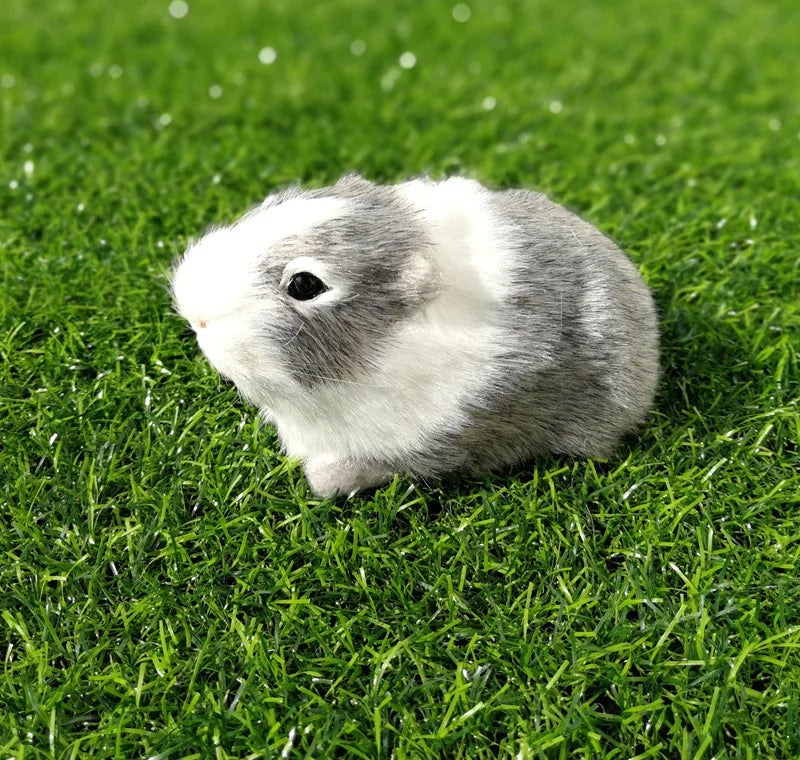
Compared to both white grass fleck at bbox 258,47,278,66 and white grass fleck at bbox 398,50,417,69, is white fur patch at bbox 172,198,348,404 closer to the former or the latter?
white grass fleck at bbox 398,50,417,69

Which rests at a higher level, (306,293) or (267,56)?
(306,293)

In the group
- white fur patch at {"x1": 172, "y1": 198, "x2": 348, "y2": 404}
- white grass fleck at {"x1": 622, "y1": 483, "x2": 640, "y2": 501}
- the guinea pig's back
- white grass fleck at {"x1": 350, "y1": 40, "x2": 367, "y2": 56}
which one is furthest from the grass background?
white grass fleck at {"x1": 350, "y1": 40, "x2": 367, "y2": 56}

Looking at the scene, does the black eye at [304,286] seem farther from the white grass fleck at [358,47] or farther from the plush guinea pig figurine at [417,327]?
the white grass fleck at [358,47]

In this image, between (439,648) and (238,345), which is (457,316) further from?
(439,648)

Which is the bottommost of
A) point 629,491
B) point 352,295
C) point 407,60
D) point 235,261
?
point 629,491

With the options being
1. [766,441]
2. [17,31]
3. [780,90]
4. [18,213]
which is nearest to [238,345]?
[766,441]

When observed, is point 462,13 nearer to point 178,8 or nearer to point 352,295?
point 178,8

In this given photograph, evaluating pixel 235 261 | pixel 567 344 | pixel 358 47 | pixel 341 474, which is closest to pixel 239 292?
pixel 235 261
